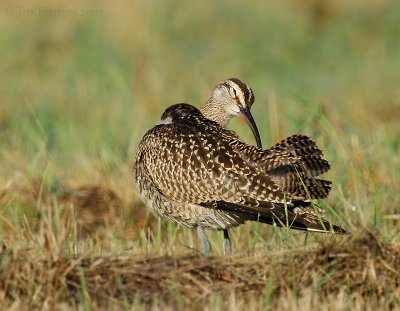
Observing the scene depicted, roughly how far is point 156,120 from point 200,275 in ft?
20.5

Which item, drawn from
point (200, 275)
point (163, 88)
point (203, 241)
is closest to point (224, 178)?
point (203, 241)

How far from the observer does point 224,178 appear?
723cm

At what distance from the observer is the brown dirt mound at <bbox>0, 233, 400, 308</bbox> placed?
5.70 meters

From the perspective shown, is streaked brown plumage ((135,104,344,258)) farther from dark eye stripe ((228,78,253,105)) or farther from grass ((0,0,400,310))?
dark eye stripe ((228,78,253,105))

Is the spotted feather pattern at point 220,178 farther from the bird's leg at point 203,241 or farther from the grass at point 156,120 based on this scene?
the grass at point 156,120

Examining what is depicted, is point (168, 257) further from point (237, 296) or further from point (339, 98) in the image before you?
point (339, 98)

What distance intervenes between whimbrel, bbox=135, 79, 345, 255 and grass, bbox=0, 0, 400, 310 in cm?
19

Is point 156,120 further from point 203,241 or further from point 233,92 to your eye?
point 203,241

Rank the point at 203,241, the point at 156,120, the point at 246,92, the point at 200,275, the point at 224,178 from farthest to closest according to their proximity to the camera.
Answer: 1. the point at 156,120
2. the point at 246,92
3. the point at 203,241
4. the point at 224,178
5. the point at 200,275

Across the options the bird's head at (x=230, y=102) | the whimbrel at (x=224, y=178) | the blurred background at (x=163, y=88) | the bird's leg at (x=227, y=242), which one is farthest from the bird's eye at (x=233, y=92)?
the bird's leg at (x=227, y=242)

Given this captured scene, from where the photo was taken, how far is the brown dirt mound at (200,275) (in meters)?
5.70

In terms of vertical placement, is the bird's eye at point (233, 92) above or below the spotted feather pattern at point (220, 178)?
above

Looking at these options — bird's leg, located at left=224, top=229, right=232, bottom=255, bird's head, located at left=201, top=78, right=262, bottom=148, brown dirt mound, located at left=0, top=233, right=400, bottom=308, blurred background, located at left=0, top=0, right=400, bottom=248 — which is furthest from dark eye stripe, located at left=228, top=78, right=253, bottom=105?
brown dirt mound, located at left=0, top=233, right=400, bottom=308

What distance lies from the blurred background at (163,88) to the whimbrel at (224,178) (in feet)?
1.39
